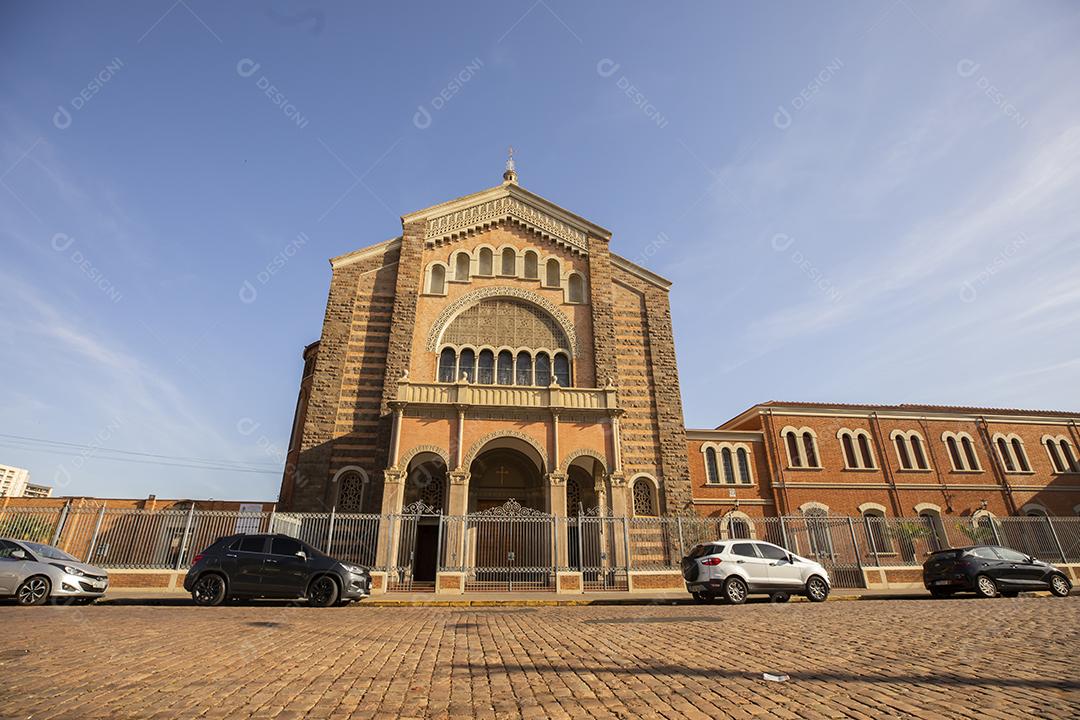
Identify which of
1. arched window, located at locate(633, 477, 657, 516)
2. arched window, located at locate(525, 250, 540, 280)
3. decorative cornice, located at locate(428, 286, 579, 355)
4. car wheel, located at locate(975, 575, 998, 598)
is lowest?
car wheel, located at locate(975, 575, 998, 598)

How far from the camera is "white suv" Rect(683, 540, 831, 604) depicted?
12531mm

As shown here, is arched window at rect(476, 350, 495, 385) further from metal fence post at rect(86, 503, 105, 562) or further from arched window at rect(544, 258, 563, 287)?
metal fence post at rect(86, 503, 105, 562)

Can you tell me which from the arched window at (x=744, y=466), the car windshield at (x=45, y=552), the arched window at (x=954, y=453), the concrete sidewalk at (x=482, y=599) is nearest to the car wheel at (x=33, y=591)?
the car windshield at (x=45, y=552)

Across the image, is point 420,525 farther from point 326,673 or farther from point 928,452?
point 928,452

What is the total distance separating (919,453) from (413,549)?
Answer: 2655cm

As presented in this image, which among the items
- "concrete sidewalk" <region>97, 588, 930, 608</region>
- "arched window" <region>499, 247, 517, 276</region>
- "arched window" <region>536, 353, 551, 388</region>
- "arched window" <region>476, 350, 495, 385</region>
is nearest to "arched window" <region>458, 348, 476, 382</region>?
"arched window" <region>476, 350, 495, 385</region>

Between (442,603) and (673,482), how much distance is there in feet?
36.9

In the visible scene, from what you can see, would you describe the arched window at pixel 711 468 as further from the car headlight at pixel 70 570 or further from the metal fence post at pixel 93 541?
the metal fence post at pixel 93 541

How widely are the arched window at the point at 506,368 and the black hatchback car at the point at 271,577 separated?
11.4 m

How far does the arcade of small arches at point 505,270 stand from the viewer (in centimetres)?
2378

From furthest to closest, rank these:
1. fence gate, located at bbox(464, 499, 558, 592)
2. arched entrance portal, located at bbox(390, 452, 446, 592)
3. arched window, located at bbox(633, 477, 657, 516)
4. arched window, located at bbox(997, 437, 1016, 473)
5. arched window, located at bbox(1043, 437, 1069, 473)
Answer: arched window, located at bbox(1043, 437, 1069, 473) → arched window, located at bbox(997, 437, 1016, 473) → arched window, located at bbox(633, 477, 657, 516) → arched entrance portal, located at bbox(390, 452, 446, 592) → fence gate, located at bbox(464, 499, 558, 592)

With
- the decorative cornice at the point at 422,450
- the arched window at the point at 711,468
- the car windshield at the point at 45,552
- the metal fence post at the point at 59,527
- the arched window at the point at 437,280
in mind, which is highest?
the arched window at the point at 437,280

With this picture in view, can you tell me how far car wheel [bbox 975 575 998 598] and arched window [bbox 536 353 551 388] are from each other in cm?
1503

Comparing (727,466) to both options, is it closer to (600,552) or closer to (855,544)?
(855,544)
